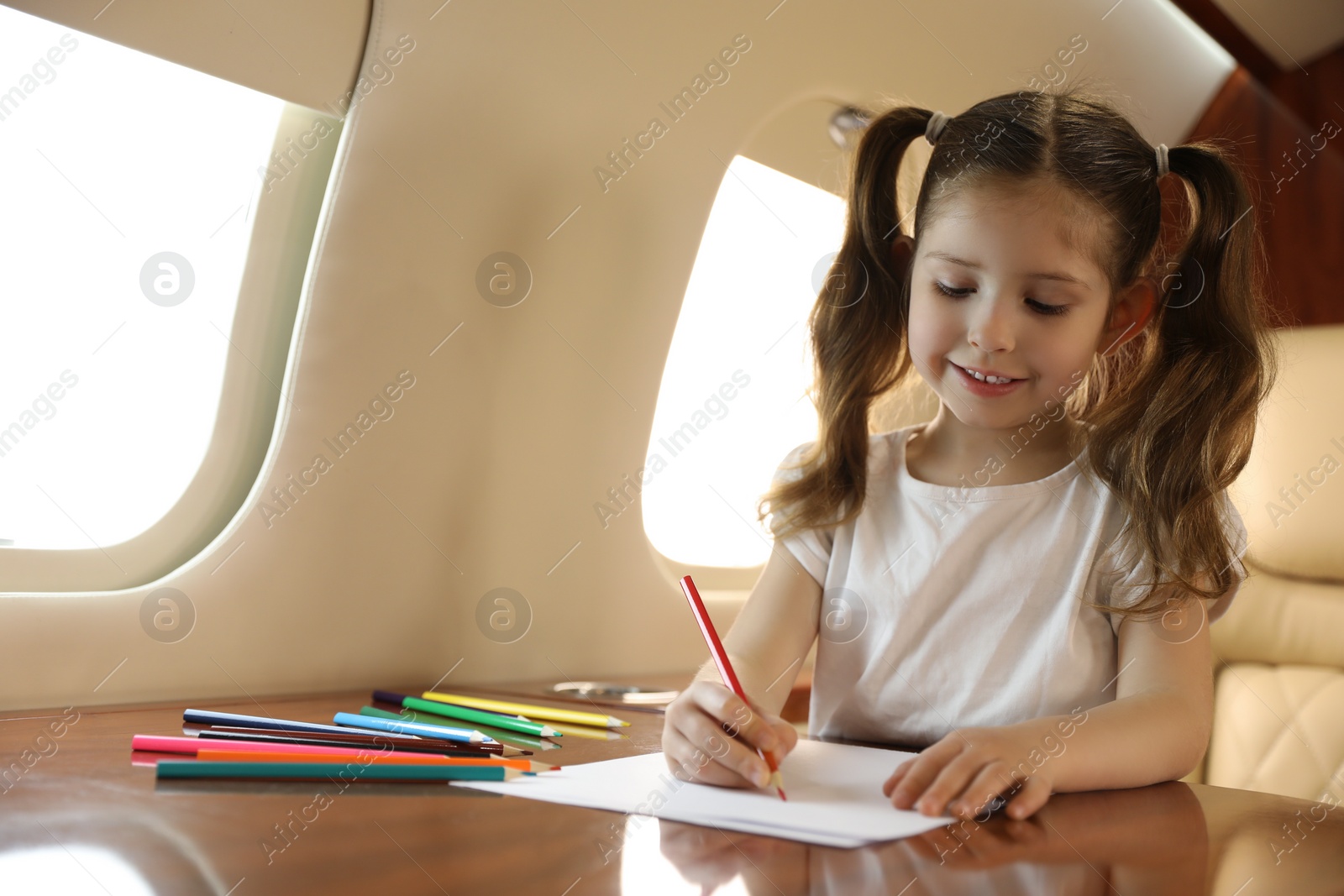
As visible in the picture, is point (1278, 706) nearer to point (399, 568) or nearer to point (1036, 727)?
point (1036, 727)

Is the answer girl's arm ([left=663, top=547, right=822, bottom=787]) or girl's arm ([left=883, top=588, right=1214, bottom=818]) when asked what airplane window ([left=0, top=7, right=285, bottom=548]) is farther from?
girl's arm ([left=883, top=588, right=1214, bottom=818])

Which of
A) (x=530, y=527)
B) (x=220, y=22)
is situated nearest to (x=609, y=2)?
(x=220, y=22)

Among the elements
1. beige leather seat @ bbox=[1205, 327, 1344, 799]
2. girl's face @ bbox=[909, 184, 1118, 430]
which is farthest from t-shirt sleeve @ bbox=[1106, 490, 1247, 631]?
beige leather seat @ bbox=[1205, 327, 1344, 799]

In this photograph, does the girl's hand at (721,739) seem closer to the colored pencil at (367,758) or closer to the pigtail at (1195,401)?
the colored pencil at (367,758)

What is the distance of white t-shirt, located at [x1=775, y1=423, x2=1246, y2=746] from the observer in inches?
40.2

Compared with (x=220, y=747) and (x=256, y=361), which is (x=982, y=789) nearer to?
(x=220, y=747)

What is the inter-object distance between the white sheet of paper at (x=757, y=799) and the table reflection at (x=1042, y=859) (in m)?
0.01

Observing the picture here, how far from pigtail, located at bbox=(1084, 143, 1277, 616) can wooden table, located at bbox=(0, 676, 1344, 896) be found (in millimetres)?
290

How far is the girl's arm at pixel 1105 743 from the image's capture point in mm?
716

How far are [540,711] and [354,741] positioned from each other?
12.9 inches

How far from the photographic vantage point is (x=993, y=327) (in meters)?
0.98

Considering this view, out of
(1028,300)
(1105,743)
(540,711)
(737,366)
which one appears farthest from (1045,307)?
(737,366)

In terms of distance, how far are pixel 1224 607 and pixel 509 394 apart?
84 centimetres

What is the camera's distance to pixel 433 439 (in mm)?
1262
